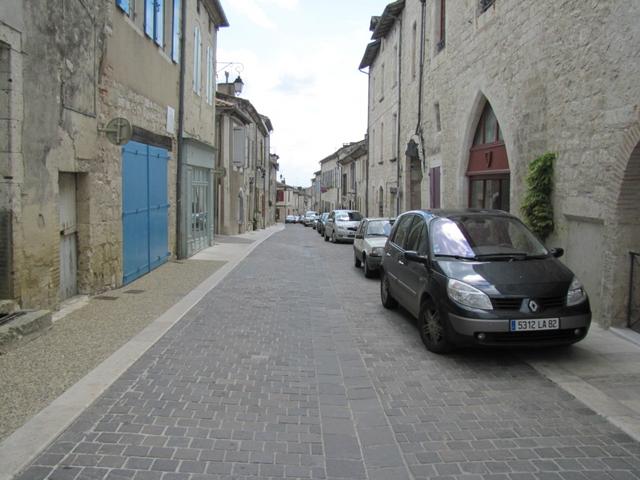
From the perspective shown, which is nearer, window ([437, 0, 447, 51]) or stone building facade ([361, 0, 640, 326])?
stone building facade ([361, 0, 640, 326])

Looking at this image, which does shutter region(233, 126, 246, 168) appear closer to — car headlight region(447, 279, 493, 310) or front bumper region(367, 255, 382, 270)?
front bumper region(367, 255, 382, 270)

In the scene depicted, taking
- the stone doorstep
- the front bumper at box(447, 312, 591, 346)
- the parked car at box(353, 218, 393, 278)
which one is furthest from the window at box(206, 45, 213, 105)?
the front bumper at box(447, 312, 591, 346)

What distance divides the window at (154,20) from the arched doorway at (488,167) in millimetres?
7556

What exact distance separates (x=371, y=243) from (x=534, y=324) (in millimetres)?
7789

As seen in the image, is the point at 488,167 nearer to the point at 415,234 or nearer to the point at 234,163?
the point at 415,234


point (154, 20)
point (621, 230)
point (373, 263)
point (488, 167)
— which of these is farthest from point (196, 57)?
point (621, 230)

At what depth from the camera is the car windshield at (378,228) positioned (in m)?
14.2

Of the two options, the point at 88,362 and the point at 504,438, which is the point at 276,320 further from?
the point at 504,438

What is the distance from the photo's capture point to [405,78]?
2175cm

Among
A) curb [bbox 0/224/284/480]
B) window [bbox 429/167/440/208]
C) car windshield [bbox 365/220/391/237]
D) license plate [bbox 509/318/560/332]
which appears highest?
window [bbox 429/167/440/208]

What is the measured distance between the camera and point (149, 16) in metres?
11.7

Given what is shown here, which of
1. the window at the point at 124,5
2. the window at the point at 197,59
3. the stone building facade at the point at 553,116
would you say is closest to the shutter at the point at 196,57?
the window at the point at 197,59

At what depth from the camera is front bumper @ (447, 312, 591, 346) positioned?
18.3 ft

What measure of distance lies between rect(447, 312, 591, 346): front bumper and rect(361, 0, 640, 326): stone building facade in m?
1.68
